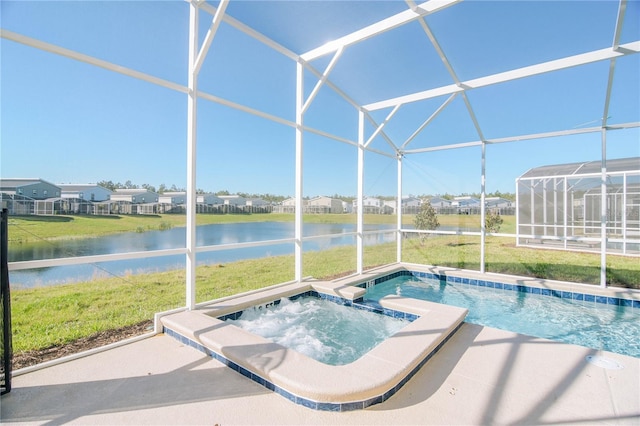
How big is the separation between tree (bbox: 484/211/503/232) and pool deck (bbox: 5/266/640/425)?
518 centimetres

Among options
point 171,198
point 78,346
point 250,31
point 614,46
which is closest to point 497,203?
point 614,46

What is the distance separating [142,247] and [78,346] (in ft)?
4.36

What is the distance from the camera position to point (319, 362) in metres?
2.76

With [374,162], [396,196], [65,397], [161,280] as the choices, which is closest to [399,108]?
[374,162]

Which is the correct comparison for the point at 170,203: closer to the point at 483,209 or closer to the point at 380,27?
the point at 380,27

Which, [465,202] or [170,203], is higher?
[465,202]

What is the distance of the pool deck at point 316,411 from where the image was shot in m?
2.21

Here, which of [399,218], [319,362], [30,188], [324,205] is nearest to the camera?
[319,362]

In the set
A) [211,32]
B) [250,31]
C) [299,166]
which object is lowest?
[299,166]

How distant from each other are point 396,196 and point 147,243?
20.6 ft

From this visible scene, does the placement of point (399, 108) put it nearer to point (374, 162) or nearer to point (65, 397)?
point (374, 162)

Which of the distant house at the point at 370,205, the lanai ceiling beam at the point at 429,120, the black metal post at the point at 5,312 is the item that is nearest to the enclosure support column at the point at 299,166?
the distant house at the point at 370,205

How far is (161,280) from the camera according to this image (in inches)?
243

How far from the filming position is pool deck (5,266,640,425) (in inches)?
86.8
